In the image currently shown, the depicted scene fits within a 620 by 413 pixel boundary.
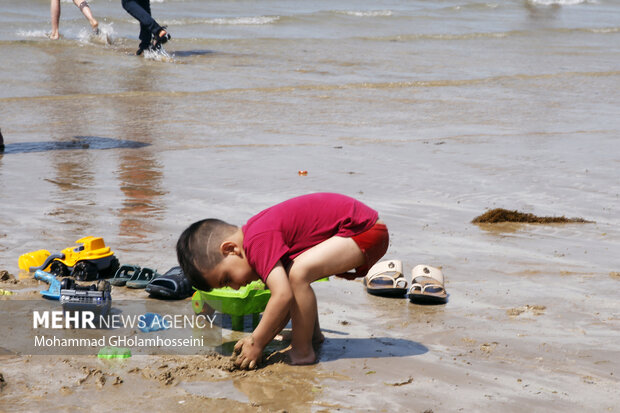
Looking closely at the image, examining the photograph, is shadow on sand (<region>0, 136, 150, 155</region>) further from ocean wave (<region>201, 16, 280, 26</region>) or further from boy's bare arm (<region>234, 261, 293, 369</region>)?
ocean wave (<region>201, 16, 280, 26</region>)

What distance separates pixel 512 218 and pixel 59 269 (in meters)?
3.11

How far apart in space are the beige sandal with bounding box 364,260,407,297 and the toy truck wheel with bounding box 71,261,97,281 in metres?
1.49

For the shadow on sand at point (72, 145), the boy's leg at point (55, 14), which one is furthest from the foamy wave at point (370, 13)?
the shadow on sand at point (72, 145)

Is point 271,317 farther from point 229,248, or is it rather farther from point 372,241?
point 372,241

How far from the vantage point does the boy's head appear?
11.6 ft

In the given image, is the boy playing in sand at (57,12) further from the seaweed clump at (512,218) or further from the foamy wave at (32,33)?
the seaweed clump at (512,218)

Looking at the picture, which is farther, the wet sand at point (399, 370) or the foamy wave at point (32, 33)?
the foamy wave at point (32, 33)

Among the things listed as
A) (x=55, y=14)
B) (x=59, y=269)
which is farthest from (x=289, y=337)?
(x=55, y=14)

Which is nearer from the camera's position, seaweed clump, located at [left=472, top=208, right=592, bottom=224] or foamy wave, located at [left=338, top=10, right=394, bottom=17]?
seaweed clump, located at [left=472, top=208, right=592, bottom=224]

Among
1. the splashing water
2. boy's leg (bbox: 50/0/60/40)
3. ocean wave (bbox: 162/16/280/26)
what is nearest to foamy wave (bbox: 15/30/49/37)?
the splashing water

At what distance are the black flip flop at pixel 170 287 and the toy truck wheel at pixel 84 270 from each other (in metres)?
0.36

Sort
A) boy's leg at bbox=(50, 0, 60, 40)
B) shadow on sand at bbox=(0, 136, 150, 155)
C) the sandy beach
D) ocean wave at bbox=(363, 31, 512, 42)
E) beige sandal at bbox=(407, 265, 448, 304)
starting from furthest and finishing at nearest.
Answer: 1. ocean wave at bbox=(363, 31, 512, 42)
2. boy's leg at bbox=(50, 0, 60, 40)
3. shadow on sand at bbox=(0, 136, 150, 155)
4. beige sandal at bbox=(407, 265, 448, 304)
5. the sandy beach

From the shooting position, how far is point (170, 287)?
4.37m

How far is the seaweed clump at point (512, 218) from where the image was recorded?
5891 millimetres
